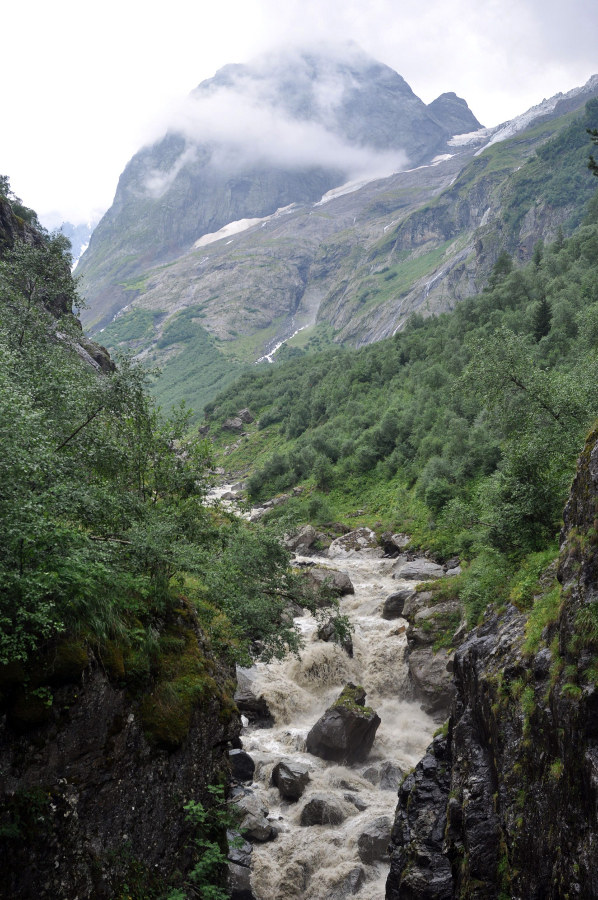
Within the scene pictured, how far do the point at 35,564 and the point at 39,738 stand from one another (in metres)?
3.29

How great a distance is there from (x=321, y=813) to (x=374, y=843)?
223 centimetres

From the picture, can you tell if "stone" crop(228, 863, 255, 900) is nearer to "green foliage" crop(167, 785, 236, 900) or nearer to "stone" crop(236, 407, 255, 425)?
"green foliage" crop(167, 785, 236, 900)

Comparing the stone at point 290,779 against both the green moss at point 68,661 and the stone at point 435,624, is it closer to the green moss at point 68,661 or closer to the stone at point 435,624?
the stone at point 435,624

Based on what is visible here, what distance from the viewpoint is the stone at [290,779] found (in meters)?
20.0

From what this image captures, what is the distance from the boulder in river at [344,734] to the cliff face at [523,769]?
4981 mm

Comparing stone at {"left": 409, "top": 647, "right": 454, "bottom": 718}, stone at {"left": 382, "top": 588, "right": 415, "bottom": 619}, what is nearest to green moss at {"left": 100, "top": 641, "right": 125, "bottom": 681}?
stone at {"left": 409, "top": 647, "right": 454, "bottom": 718}

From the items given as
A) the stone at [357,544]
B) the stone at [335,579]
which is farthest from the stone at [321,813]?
the stone at [357,544]

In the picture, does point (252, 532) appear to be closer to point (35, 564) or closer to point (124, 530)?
point (124, 530)

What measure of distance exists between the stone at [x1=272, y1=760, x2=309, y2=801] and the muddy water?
0.30 metres

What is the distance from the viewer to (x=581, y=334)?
47.2m

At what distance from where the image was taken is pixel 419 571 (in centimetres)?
3934

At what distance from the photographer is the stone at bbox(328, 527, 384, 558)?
47734mm

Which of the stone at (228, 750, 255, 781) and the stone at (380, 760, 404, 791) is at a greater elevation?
the stone at (228, 750, 255, 781)

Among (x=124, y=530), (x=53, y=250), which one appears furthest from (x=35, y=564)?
(x=53, y=250)
